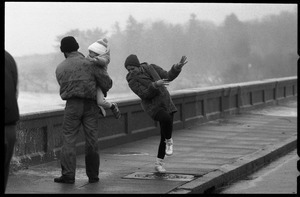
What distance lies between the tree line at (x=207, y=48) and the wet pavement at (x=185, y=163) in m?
33.6

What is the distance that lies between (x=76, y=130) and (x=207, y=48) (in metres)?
66.0

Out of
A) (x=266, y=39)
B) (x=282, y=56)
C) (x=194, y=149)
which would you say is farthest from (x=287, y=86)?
(x=282, y=56)

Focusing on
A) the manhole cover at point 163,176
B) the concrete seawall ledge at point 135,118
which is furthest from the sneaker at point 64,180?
the concrete seawall ledge at point 135,118

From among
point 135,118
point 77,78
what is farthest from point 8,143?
point 135,118

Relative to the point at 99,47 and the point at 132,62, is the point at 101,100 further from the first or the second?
the point at 132,62

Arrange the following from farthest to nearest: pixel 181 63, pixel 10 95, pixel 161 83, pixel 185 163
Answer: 1. pixel 185 163
2. pixel 181 63
3. pixel 161 83
4. pixel 10 95

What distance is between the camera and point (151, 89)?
9484 mm

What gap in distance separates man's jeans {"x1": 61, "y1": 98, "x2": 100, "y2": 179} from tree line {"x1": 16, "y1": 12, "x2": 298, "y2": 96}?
131 ft

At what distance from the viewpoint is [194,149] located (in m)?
12.5

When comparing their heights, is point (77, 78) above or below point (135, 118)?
above

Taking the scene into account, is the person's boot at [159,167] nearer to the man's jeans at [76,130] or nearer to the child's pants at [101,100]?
the man's jeans at [76,130]

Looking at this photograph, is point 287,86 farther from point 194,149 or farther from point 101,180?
point 101,180

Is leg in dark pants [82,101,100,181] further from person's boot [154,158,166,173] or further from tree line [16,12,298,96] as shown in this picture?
tree line [16,12,298,96]

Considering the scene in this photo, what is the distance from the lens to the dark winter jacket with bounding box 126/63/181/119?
31.5ft
